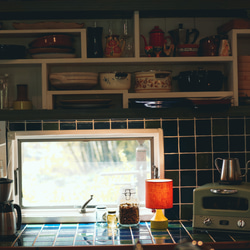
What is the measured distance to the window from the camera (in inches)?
125

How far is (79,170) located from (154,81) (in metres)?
0.91

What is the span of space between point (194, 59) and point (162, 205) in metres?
0.96

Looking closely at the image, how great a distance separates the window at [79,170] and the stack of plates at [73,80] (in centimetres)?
54

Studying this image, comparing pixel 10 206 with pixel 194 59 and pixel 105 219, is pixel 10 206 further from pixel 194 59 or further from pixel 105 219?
pixel 194 59

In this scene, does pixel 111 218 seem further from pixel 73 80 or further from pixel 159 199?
pixel 73 80

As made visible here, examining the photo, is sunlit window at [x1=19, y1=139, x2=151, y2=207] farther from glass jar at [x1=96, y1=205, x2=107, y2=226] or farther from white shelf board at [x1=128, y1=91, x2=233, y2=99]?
white shelf board at [x1=128, y1=91, x2=233, y2=99]

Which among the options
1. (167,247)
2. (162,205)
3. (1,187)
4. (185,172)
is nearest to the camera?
(167,247)

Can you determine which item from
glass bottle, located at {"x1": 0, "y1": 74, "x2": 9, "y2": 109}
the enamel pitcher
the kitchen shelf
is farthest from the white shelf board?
glass bottle, located at {"x1": 0, "y1": 74, "x2": 9, "y2": 109}

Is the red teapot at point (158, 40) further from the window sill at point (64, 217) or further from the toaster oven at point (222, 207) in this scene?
the window sill at point (64, 217)

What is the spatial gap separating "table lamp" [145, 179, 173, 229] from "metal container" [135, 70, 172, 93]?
61 cm

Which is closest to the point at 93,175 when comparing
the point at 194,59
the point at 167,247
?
the point at 167,247

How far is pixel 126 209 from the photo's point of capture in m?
2.84

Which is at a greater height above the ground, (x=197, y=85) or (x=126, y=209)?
(x=197, y=85)

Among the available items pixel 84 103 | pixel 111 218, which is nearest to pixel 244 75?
pixel 84 103
